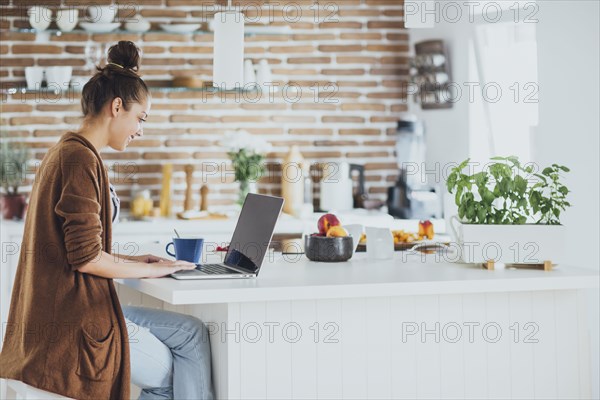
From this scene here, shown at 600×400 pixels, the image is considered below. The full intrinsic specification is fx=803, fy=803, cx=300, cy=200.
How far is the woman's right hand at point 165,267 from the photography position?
2424 millimetres

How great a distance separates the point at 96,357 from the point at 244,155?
9.49 ft

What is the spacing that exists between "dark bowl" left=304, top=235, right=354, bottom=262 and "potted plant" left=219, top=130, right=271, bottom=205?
84.6 inches

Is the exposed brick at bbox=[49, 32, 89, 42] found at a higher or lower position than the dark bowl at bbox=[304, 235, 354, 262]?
higher

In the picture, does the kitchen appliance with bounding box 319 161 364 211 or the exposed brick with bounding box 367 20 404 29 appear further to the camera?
the exposed brick with bounding box 367 20 404 29

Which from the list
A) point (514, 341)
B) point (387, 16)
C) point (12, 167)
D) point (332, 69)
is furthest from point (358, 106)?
point (514, 341)

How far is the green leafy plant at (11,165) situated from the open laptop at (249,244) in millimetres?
2569

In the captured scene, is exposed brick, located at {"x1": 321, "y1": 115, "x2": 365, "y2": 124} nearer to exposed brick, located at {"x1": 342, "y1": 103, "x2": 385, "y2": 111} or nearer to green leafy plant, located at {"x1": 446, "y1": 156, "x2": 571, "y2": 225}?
exposed brick, located at {"x1": 342, "y1": 103, "x2": 385, "y2": 111}

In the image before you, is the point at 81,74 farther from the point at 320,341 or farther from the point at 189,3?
the point at 320,341

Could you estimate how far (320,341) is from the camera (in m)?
2.50

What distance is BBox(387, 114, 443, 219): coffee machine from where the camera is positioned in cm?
488

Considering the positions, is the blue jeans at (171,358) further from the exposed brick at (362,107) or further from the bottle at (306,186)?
the exposed brick at (362,107)

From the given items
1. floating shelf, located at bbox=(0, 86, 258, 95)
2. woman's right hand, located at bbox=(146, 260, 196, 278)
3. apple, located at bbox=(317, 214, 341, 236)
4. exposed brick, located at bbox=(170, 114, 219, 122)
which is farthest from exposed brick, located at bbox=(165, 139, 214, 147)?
woman's right hand, located at bbox=(146, 260, 196, 278)

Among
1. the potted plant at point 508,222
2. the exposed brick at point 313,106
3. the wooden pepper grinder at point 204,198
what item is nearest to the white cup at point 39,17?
the wooden pepper grinder at point 204,198

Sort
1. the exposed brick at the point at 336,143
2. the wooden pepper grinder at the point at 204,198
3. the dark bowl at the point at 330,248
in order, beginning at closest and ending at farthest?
the dark bowl at the point at 330,248, the wooden pepper grinder at the point at 204,198, the exposed brick at the point at 336,143
